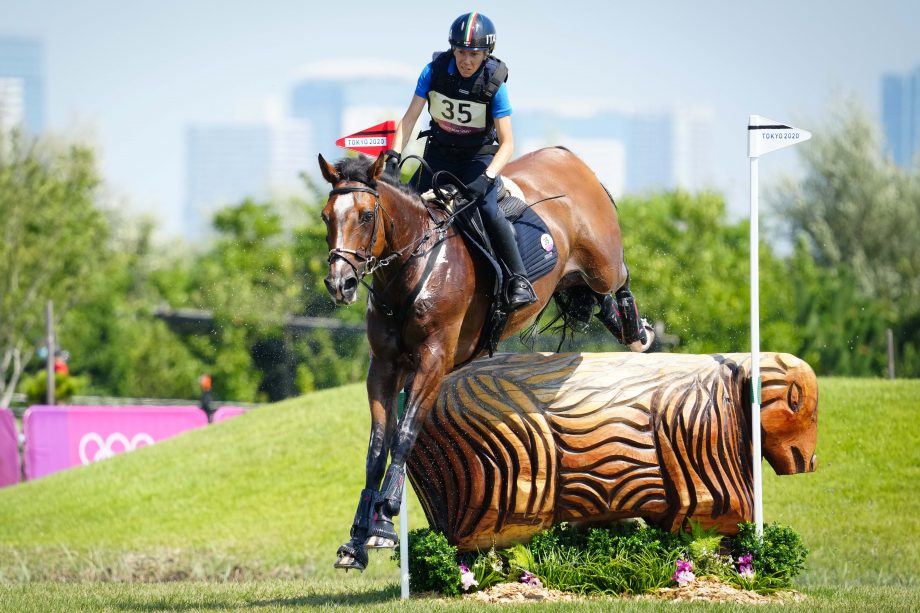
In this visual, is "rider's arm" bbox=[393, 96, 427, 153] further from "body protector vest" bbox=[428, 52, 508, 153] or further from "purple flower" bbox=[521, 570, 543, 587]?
"purple flower" bbox=[521, 570, 543, 587]

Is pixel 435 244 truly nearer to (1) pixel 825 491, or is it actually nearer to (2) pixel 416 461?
(2) pixel 416 461

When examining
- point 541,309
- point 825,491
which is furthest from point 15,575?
point 825,491

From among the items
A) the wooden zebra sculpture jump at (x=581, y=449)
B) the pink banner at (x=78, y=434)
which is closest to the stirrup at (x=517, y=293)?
the wooden zebra sculpture jump at (x=581, y=449)

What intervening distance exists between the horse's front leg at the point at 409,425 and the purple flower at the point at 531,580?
138 cm

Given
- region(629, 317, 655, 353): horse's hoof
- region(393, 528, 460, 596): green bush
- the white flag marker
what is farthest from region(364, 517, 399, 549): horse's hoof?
region(629, 317, 655, 353): horse's hoof

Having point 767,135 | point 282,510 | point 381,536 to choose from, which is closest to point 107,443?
point 282,510

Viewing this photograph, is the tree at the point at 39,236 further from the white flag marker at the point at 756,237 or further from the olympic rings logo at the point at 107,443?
the white flag marker at the point at 756,237

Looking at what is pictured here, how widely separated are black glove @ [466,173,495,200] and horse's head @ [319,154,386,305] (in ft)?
3.00

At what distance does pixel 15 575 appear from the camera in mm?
13594

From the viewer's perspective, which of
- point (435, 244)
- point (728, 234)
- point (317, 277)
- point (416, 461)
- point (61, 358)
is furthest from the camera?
point (728, 234)

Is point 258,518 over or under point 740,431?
under

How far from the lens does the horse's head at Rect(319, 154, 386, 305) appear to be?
7.61 meters

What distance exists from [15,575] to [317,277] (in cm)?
2120

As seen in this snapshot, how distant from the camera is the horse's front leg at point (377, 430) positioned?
811 centimetres
